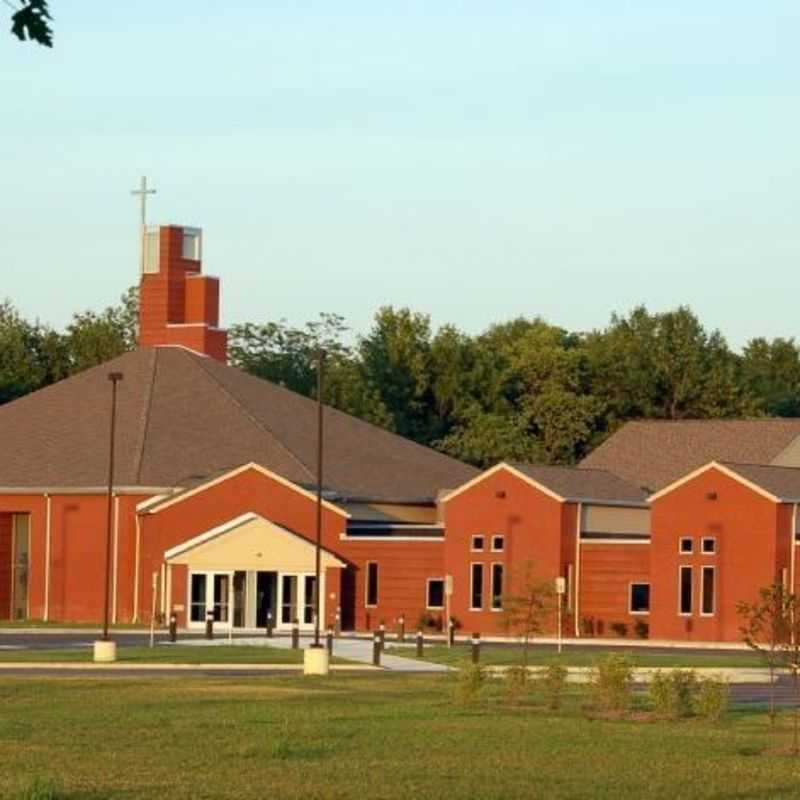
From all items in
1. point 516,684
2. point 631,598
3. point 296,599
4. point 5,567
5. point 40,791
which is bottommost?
point 40,791

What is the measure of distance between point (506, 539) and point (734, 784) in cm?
5575

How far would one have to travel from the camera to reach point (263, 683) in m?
46.8

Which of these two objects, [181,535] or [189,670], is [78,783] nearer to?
[189,670]

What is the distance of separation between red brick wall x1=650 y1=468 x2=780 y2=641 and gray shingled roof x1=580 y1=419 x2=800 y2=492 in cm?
1728

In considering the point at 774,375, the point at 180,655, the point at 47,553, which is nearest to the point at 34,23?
the point at 180,655

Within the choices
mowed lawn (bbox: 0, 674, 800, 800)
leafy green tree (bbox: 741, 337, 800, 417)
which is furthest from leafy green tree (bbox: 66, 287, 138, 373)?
mowed lawn (bbox: 0, 674, 800, 800)

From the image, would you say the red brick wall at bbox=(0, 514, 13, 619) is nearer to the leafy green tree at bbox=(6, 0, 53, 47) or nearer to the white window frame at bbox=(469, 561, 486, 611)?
the white window frame at bbox=(469, 561, 486, 611)

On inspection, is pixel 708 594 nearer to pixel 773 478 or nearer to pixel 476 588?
pixel 773 478

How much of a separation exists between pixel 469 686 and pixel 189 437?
175 feet

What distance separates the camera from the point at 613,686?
38.4 meters

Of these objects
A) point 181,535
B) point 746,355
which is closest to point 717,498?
point 181,535

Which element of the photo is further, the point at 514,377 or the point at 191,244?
the point at 514,377

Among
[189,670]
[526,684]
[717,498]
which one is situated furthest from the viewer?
[717,498]

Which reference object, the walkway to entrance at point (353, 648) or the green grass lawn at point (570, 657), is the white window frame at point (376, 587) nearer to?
the walkway to entrance at point (353, 648)
